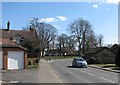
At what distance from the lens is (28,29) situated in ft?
289

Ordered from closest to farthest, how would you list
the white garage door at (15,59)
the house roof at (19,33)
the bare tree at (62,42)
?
the white garage door at (15,59)
the house roof at (19,33)
the bare tree at (62,42)

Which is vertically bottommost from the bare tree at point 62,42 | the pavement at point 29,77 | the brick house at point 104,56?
the pavement at point 29,77

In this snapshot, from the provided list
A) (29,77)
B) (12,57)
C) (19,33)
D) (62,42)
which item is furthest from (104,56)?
(62,42)

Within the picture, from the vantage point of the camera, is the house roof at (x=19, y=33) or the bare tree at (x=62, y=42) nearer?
the house roof at (x=19, y=33)

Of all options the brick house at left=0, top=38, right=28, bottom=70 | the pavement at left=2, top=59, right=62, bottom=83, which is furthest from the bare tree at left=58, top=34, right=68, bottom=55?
the pavement at left=2, top=59, right=62, bottom=83

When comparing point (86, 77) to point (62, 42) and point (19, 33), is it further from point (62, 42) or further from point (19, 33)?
point (62, 42)

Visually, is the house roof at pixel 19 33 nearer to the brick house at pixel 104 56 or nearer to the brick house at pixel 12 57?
the brick house at pixel 104 56

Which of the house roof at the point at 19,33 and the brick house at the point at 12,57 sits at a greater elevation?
the house roof at the point at 19,33

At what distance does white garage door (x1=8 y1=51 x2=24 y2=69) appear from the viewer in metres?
37.3

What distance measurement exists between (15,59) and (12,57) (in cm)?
47

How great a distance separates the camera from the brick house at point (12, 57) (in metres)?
36.5

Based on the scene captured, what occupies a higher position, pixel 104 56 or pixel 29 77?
pixel 104 56

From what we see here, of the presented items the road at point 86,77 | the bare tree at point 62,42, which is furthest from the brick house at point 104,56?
the bare tree at point 62,42

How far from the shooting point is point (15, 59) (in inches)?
1484
